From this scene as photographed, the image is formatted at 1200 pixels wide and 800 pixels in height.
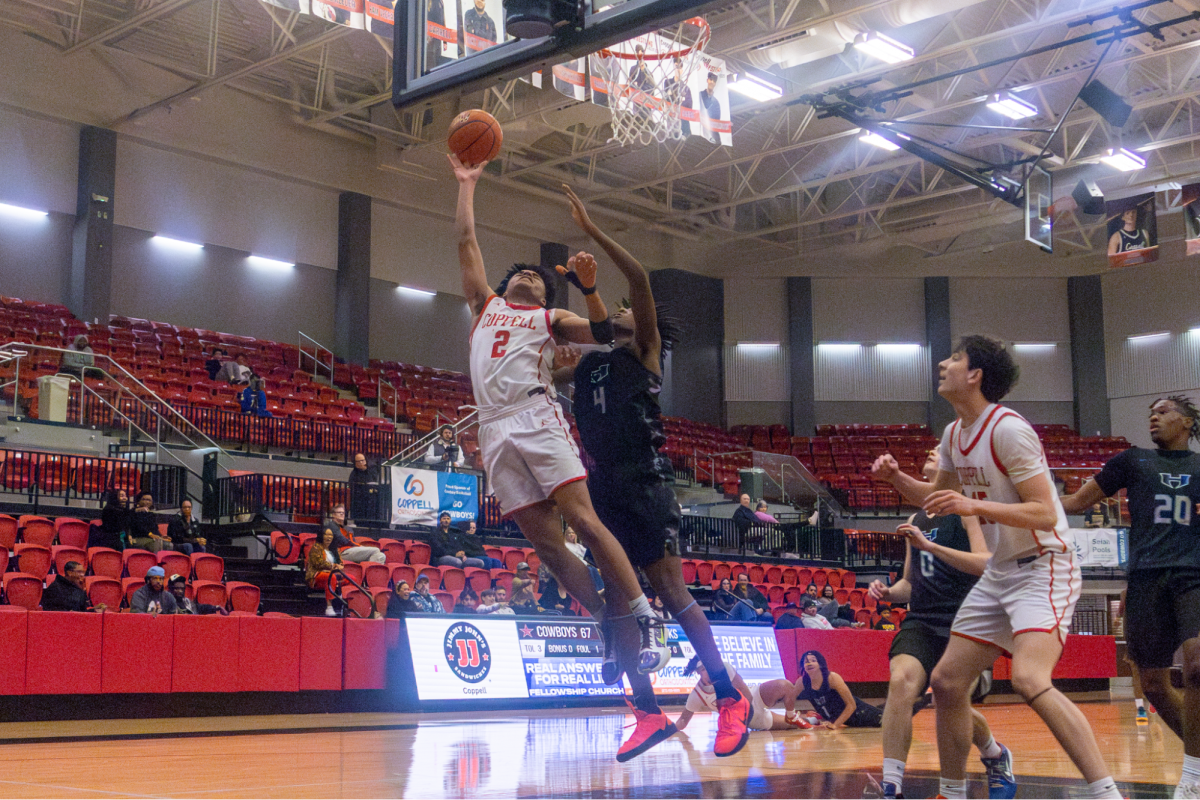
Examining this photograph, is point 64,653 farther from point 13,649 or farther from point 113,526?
point 113,526

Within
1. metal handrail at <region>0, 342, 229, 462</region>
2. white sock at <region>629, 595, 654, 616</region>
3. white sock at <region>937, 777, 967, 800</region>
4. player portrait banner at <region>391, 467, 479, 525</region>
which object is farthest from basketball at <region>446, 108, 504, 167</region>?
metal handrail at <region>0, 342, 229, 462</region>

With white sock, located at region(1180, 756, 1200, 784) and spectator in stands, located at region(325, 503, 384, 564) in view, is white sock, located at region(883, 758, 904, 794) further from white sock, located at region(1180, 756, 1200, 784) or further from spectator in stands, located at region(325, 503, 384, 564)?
spectator in stands, located at region(325, 503, 384, 564)

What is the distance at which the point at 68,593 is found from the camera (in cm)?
966

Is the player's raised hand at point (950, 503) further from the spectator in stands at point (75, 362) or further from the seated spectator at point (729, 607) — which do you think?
the spectator in stands at point (75, 362)

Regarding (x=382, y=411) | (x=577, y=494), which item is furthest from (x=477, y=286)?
(x=382, y=411)

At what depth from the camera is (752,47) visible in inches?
759

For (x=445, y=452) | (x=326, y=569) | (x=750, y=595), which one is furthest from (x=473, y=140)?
(x=445, y=452)

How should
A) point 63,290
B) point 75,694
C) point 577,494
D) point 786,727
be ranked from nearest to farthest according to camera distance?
point 577,494 → point 75,694 → point 786,727 → point 63,290

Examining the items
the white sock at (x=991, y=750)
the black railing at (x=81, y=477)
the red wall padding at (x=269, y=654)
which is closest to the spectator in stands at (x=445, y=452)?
the black railing at (x=81, y=477)

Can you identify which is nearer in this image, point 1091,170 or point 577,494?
point 577,494

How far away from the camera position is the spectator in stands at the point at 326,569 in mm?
12102

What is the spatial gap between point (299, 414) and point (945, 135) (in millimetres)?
14428

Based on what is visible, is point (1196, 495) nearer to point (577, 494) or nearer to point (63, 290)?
point (577, 494)

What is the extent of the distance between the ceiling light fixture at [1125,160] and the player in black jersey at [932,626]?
785 inches
